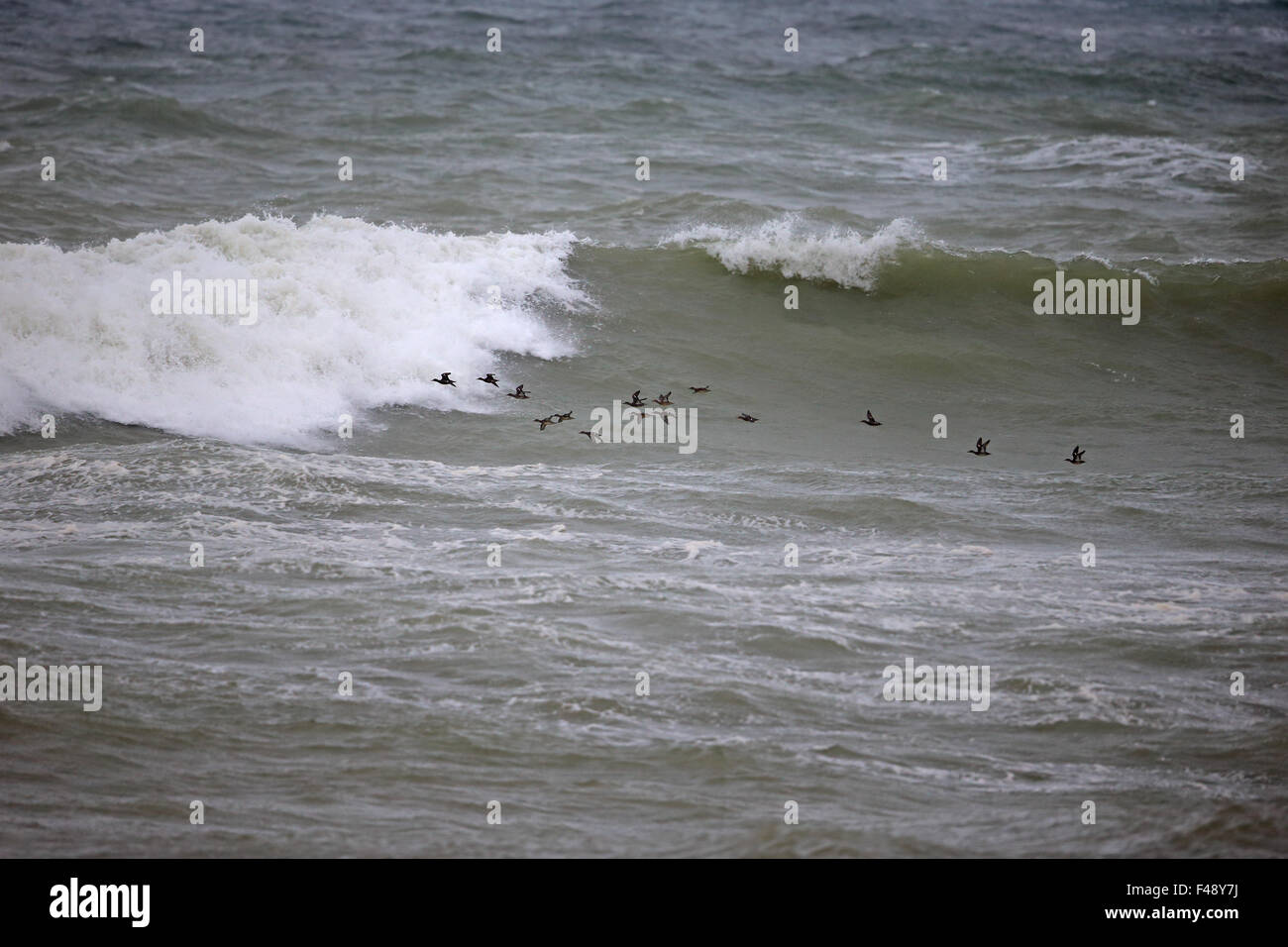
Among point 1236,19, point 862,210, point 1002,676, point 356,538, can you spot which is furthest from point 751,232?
point 1236,19

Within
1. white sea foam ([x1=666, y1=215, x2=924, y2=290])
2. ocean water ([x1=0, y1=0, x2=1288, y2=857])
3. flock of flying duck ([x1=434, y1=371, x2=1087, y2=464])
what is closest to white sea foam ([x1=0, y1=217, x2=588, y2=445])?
ocean water ([x1=0, y1=0, x2=1288, y2=857])

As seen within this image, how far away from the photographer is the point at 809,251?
18.2 m

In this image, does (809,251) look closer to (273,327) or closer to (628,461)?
(628,461)

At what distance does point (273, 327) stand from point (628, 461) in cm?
447

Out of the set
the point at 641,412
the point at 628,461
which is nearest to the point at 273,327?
the point at 641,412

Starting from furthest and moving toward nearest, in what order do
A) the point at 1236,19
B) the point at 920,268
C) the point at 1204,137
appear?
1. the point at 1236,19
2. the point at 1204,137
3. the point at 920,268

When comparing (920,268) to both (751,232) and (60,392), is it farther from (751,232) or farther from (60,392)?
(60,392)

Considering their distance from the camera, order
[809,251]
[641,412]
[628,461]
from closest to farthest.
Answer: [628,461] → [641,412] → [809,251]

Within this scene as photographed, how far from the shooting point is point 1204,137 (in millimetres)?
24703

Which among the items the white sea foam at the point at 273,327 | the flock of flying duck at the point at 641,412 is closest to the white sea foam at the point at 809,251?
the white sea foam at the point at 273,327

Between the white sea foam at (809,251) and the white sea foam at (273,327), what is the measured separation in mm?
2379

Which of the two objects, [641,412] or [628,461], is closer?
[628,461]

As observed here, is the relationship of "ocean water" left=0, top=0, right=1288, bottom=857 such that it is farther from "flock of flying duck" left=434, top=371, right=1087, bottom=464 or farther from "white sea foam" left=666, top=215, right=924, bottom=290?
"flock of flying duck" left=434, top=371, right=1087, bottom=464

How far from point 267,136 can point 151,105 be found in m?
2.41
